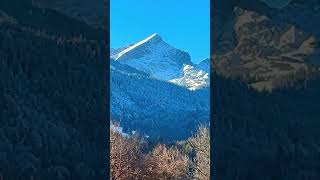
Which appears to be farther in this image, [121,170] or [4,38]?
[121,170]

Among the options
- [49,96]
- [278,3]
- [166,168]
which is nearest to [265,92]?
[278,3]

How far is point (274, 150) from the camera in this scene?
791 centimetres

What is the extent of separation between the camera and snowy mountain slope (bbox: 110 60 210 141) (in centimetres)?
11564

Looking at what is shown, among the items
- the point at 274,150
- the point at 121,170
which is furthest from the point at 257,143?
the point at 121,170

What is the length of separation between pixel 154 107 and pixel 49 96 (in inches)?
4981

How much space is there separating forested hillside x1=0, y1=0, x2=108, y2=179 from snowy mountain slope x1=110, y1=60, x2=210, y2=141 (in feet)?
316

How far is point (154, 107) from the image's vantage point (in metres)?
134

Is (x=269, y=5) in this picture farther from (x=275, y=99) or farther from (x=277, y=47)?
(x=275, y=99)

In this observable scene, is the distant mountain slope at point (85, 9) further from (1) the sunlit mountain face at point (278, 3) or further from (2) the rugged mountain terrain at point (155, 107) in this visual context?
(2) the rugged mountain terrain at point (155, 107)

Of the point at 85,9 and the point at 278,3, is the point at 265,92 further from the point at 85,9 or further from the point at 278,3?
the point at 85,9

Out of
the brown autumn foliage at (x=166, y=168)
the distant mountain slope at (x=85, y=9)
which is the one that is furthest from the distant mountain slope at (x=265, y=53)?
the brown autumn foliage at (x=166, y=168)

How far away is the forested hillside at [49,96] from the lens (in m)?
7.72

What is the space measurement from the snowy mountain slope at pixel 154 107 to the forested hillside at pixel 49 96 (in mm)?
96179

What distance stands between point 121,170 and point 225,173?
2225 centimetres
